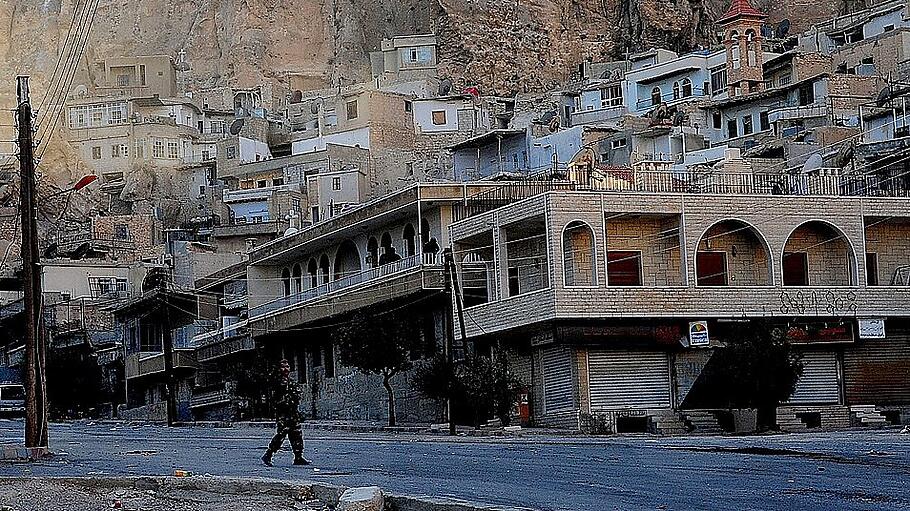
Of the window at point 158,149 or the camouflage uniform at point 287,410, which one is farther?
the window at point 158,149

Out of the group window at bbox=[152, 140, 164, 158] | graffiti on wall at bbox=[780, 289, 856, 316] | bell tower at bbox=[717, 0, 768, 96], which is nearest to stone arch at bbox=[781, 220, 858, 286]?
graffiti on wall at bbox=[780, 289, 856, 316]

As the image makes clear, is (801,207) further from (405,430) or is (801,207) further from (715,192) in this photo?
(405,430)

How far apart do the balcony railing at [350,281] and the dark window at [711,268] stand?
723cm

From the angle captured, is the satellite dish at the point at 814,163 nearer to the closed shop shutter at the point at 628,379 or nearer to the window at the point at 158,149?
the closed shop shutter at the point at 628,379

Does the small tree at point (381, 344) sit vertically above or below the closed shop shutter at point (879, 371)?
above

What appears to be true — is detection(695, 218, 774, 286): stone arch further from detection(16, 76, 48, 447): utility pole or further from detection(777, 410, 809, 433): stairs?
detection(16, 76, 48, 447): utility pole

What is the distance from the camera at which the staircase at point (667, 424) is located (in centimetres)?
4028

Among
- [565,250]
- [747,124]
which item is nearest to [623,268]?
[565,250]

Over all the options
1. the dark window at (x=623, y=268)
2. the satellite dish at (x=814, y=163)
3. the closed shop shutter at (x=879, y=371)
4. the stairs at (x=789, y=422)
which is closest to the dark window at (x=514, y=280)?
the dark window at (x=623, y=268)

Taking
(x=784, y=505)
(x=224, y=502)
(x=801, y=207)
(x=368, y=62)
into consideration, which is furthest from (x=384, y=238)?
(x=368, y=62)

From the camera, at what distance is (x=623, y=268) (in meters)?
42.7

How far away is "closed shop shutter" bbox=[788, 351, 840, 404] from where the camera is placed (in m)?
42.8

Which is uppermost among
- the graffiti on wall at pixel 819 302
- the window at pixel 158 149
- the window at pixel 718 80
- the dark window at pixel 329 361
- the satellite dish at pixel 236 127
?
the satellite dish at pixel 236 127

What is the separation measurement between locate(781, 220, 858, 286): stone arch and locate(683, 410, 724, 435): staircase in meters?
5.01
